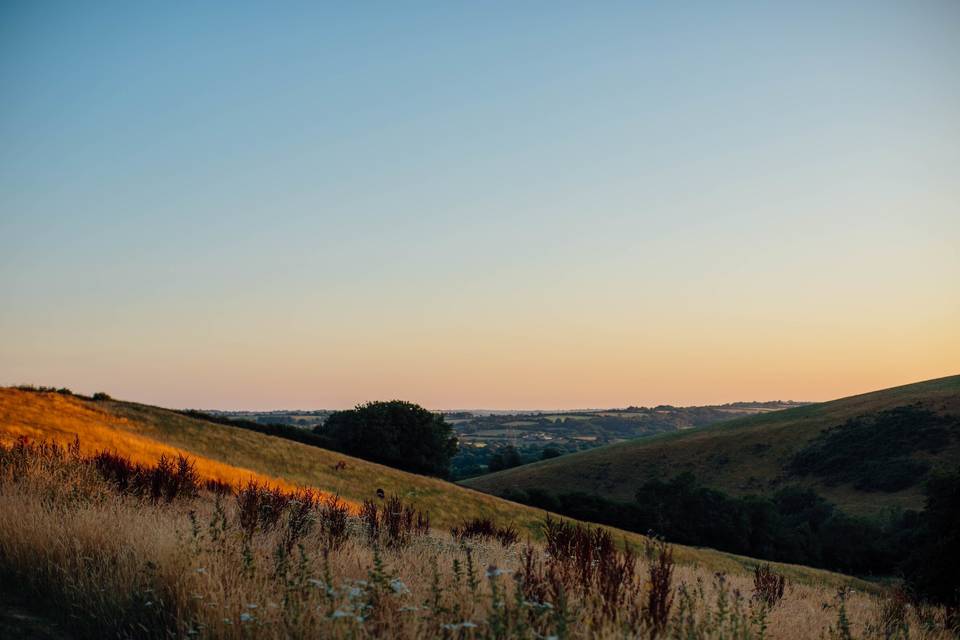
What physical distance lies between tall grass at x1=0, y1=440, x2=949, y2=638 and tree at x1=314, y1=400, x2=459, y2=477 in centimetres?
5949

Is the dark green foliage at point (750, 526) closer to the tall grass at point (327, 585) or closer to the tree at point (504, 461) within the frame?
the tall grass at point (327, 585)

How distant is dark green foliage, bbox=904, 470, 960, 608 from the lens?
98.5 ft

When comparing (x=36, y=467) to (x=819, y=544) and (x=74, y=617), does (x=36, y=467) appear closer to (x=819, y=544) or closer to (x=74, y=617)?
(x=74, y=617)

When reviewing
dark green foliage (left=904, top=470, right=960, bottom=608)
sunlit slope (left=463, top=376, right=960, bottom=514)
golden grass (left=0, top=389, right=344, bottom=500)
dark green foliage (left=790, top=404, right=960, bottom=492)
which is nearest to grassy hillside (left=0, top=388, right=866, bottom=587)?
golden grass (left=0, top=389, right=344, bottom=500)

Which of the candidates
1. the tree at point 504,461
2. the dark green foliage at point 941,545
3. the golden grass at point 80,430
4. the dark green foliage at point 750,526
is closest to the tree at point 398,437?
the dark green foliage at point 750,526

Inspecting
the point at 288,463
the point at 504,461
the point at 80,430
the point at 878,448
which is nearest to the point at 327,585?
the point at 80,430

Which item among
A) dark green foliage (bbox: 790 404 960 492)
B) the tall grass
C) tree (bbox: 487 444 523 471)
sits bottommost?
tree (bbox: 487 444 523 471)

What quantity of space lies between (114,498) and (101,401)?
39.2m

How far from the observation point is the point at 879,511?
2766 inches

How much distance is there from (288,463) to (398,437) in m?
30.2

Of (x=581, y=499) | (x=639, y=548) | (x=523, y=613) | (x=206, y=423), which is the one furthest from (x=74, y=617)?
(x=581, y=499)

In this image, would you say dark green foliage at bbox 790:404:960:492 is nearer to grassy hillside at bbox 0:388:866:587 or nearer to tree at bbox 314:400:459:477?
grassy hillside at bbox 0:388:866:587

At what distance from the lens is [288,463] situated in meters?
42.0

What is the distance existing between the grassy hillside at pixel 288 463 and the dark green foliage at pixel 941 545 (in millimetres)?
6513
